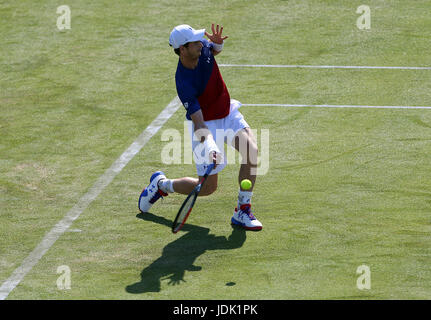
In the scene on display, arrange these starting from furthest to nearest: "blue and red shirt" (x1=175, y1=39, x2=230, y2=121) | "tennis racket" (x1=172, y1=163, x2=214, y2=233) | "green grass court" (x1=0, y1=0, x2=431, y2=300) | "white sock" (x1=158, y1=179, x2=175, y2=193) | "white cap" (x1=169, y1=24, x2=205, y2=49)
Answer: "white sock" (x1=158, y1=179, x2=175, y2=193)
"blue and red shirt" (x1=175, y1=39, x2=230, y2=121)
"white cap" (x1=169, y1=24, x2=205, y2=49)
"tennis racket" (x1=172, y1=163, x2=214, y2=233)
"green grass court" (x1=0, y1=0, x2=431, y2=300)

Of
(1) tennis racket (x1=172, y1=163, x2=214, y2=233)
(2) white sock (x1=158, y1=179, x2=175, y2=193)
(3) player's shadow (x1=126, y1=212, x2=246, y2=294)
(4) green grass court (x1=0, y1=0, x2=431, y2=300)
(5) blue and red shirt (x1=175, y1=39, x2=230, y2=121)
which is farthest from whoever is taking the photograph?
(2) white sock (x1=158, y1=179, x2=175, y2=193)

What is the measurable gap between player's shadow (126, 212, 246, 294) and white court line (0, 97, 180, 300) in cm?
85

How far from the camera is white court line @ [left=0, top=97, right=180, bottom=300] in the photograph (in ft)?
32.0

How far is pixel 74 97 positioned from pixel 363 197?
5766 mm

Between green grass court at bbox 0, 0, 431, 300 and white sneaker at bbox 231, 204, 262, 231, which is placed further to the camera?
white sneaker at bbox 231, 204, 262, 231

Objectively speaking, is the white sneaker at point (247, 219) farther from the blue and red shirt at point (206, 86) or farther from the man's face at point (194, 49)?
the man's face at point (194, 49)

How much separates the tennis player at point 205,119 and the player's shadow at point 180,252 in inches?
11.1

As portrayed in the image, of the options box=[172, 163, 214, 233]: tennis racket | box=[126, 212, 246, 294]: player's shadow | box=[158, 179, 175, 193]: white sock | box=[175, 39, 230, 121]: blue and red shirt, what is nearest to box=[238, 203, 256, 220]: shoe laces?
box=[126, 212, 246, 294]: player's shadow

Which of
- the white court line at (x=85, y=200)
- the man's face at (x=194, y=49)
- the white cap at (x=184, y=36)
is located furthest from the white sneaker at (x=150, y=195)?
the white cap at (x=184, y=36)

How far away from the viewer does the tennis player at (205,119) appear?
1048cm

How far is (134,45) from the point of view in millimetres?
17359

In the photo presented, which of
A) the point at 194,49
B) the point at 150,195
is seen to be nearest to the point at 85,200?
the point at 150,195

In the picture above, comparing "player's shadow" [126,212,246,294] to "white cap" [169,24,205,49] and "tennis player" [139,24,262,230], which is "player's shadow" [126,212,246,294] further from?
"white cap" [169,24,205,49]

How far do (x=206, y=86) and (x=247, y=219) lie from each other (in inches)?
→ 62.5
